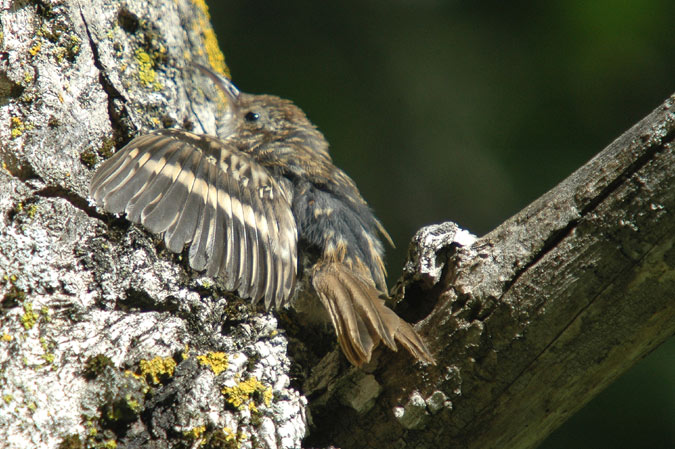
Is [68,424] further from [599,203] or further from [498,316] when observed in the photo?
[599,203]

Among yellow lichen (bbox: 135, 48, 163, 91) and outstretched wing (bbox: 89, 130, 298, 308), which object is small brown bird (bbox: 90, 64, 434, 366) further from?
yellow lichen (bbox: 135, 48, 163, 91)

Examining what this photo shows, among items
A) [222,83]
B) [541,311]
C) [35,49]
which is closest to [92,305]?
[35,49]

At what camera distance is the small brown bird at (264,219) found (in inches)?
68.5

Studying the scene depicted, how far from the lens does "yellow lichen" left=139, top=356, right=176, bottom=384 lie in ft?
5.08

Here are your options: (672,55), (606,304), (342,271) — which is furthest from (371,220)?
(672,55)

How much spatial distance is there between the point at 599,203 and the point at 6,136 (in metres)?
1.44

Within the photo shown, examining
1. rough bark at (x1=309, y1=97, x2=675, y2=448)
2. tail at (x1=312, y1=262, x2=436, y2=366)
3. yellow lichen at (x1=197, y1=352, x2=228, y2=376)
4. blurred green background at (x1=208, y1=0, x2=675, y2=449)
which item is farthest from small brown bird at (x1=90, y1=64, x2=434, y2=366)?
blurred green background at (x1=208, y1=0, x2=675, y2=449)

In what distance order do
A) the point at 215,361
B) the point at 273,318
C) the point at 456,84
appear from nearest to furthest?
the point at 215,361
the point at 273,318
the point at 456,84

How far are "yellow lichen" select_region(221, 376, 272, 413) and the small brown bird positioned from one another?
223 millimetres

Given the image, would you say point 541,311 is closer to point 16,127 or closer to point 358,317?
point 358,317

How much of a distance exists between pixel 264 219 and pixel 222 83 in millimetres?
861

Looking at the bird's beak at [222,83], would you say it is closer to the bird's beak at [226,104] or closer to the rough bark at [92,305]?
the bird's beak at [226,104]

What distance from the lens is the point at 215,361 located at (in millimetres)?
1642

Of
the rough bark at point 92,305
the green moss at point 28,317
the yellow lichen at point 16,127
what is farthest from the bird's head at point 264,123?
the green moss at point 28,317
